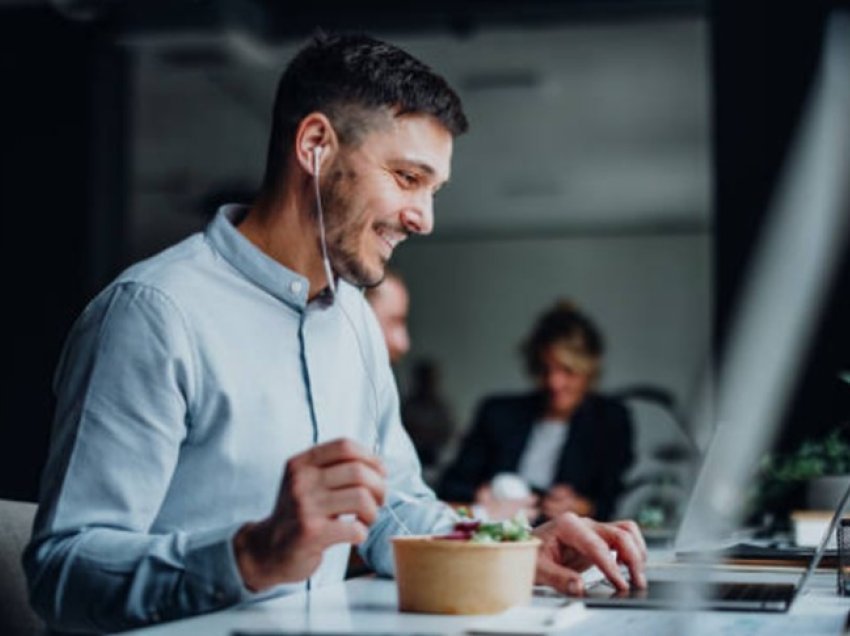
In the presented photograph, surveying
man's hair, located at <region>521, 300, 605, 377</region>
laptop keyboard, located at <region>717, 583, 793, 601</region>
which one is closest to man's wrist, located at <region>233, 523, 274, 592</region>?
laptop keyboard, located at <region>717, 583, 793, 601</region>

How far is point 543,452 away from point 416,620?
3.80m

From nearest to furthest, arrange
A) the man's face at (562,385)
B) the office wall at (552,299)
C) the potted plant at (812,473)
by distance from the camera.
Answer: the potted plant at (812,473), the man's face at (562,385), the office wall at (552,299)

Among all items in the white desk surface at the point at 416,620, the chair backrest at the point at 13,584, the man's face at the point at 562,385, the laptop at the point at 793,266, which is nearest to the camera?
the white desk surface at the point at 416,620

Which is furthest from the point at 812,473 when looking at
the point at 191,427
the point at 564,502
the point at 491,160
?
the point at 491,160

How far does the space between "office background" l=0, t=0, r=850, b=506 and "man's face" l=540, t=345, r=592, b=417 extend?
2.21 feet

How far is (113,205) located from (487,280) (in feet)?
25.8

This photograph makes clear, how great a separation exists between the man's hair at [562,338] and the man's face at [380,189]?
3.53 m

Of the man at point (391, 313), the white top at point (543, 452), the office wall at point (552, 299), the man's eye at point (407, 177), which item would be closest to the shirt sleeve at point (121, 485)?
the man's eye at point (407, 177)

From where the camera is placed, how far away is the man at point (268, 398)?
1.36m

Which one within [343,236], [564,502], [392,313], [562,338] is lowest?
[564,502]

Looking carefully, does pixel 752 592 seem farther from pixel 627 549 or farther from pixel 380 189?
pixel 380 189

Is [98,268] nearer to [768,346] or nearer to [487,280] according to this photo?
[768,346]

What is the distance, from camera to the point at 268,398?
168 centimetres

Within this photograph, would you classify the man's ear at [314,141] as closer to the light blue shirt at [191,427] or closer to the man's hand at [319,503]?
the light blue shirt at [191,427]
